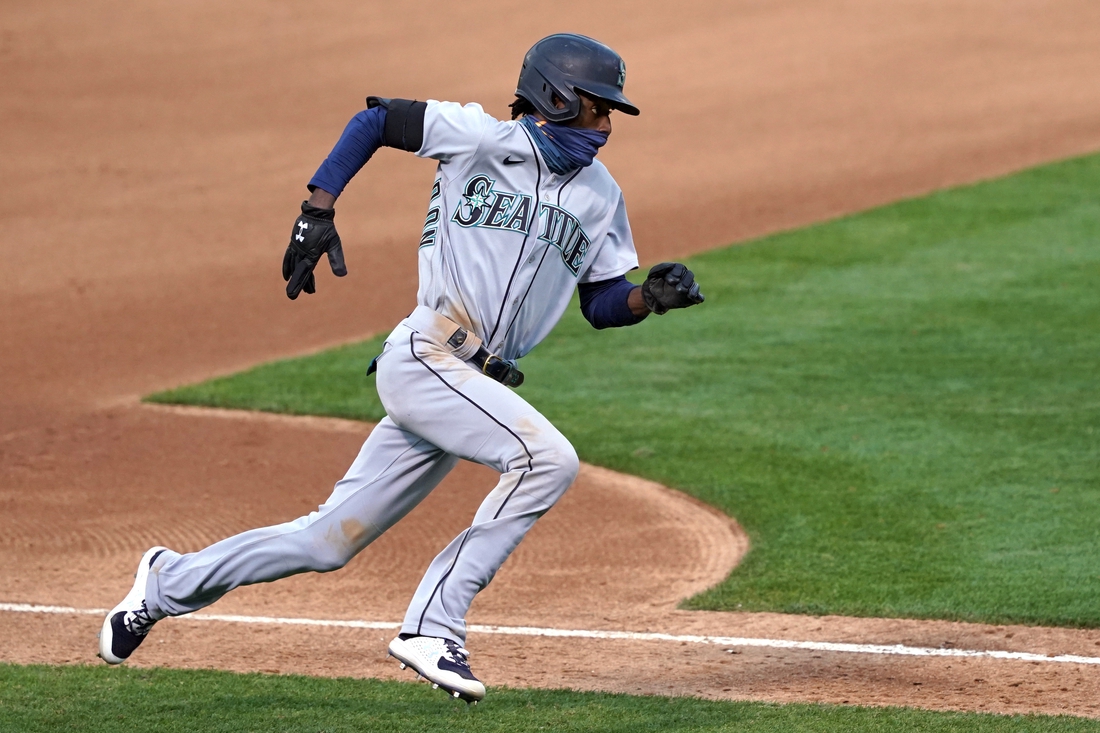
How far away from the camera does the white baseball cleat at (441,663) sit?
13.4ft

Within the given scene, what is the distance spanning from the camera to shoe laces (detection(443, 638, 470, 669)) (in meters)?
4.14

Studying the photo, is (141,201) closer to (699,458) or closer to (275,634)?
(699,458)

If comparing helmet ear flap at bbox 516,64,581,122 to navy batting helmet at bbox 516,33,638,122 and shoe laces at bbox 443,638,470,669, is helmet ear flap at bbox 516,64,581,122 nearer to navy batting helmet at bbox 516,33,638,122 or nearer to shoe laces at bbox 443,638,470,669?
navy batting helmet at bbox 516,33,638,122

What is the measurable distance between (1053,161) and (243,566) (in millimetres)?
13330

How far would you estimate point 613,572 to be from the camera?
21.7 ft

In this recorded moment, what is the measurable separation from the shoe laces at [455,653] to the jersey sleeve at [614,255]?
126 cm

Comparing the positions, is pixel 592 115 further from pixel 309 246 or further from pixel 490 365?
pixel 309 246

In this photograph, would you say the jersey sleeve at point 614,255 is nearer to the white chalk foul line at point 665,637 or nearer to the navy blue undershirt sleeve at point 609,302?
the navy blue undershirt sleeve at point 609,302

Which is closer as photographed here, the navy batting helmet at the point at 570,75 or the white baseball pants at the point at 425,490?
the white baseball pants at the point at 425,490

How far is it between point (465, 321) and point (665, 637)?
1.90m

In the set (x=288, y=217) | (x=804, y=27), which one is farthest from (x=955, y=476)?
(x=804, y=27)

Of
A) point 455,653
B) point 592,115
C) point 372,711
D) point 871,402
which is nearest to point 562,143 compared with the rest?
point 592,115

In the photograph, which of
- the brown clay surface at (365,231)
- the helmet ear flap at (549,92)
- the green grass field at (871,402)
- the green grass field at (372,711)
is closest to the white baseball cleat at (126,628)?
the green grass field at (372,711)

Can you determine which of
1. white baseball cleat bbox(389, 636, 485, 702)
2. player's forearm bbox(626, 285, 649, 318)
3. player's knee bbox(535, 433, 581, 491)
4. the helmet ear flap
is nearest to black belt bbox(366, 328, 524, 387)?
player's knee bbox(535, 433, 581, 491)
